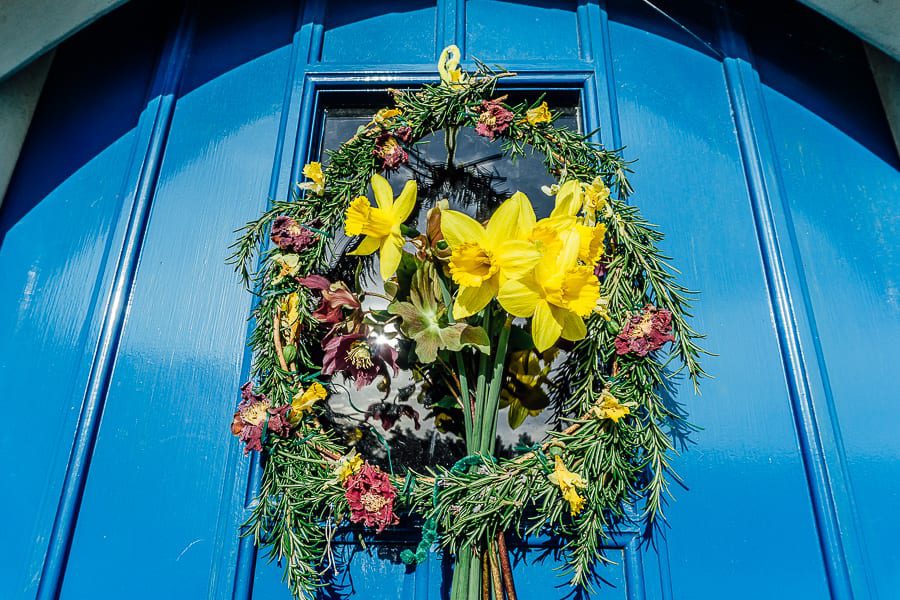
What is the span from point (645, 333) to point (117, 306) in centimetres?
137

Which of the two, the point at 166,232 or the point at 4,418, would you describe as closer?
the point at 4,418

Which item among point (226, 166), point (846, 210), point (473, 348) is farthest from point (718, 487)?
point (226, 166)

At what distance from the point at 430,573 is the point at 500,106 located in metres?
1.14

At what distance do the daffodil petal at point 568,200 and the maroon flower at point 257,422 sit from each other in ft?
2.40

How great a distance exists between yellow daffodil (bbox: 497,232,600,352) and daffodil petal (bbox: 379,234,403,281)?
0.87ft

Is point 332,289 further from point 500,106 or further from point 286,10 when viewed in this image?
point 286,10

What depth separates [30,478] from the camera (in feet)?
4.96

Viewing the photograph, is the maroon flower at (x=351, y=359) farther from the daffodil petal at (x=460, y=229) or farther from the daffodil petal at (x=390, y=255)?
the daffodil petal at (x=460, y=229)

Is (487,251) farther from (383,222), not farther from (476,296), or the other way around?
(383,222)

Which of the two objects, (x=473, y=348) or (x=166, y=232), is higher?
(x=166, y=232)

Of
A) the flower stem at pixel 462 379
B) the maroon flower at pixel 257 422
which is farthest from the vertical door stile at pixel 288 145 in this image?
the flower stem at pixel 462 379

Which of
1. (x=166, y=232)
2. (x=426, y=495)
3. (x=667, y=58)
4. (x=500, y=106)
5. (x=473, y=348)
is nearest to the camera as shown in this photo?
(x=426, y=495)

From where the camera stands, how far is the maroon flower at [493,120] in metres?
1.47

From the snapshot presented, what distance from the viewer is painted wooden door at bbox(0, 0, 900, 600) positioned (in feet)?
4.69
